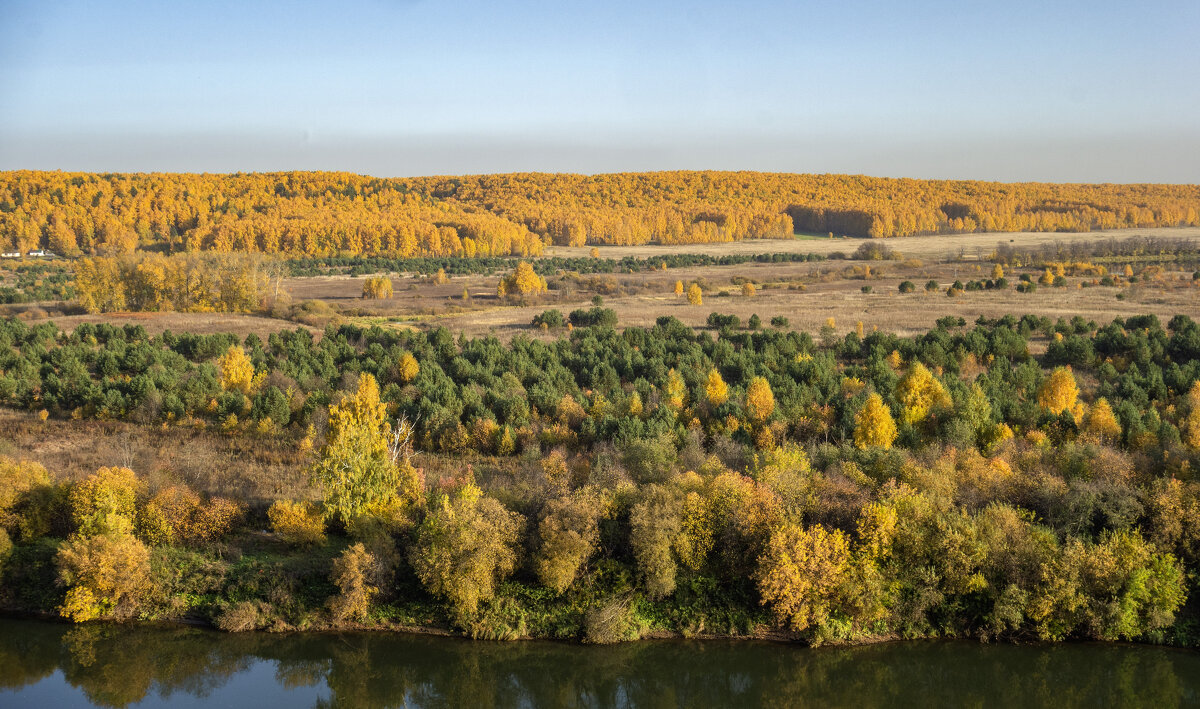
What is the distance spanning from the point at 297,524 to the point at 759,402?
18.7 metres

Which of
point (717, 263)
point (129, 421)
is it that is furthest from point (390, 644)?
point (717, 263)

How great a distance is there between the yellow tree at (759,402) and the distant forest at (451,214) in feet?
351

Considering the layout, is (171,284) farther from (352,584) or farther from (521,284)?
(352,584)

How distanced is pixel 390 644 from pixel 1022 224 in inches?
6608

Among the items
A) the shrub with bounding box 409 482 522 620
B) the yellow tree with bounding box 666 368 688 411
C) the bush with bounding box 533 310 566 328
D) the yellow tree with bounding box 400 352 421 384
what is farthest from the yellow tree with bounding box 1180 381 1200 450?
the bush with bounding box 533 310 566 328

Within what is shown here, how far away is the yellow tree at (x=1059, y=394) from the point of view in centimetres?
3741

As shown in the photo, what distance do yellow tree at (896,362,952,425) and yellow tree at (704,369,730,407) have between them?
7.05m

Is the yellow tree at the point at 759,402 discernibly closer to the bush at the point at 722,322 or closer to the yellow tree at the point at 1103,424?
the yellow tree at the point at 1103,424

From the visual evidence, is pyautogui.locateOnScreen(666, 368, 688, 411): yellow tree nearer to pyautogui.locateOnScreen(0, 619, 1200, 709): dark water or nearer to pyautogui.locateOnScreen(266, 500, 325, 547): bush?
pyautogui.locateOnScreen(0, 619, 1200, 709): dark water

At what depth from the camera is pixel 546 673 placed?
23.6m

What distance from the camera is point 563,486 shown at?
27672 millimetres

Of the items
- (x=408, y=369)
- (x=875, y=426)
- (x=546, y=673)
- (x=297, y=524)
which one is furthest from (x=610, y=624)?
(x=408, y=369)

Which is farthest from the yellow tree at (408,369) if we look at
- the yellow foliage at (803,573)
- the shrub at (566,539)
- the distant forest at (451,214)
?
the distant forest at (451,214)

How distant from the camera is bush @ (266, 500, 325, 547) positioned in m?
27.1
